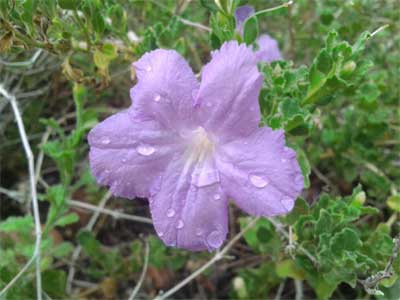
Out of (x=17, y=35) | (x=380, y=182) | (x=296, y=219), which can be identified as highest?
(x=17, y=35)

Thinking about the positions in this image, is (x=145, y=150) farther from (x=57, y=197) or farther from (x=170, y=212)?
(x=57, y=197)

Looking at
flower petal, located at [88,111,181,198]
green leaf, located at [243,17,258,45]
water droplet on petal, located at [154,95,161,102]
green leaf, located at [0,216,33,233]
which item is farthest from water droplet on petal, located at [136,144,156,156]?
green leaf, located at [0,216,33,233]

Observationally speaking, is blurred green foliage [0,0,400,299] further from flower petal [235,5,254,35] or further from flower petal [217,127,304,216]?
flower petal [217,127,304,216]

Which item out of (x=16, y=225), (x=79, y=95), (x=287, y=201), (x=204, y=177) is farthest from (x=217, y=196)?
(x=16, y=225)

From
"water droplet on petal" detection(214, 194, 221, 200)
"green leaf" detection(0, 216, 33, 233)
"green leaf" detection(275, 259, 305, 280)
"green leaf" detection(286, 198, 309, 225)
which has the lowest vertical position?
"green leaf" detection(0, 216, 33, 233)

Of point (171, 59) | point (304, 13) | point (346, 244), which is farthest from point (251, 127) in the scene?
point (304, 13)

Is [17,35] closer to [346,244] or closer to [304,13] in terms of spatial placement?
[346,244]

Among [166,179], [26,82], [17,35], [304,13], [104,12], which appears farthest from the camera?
[304,13]
